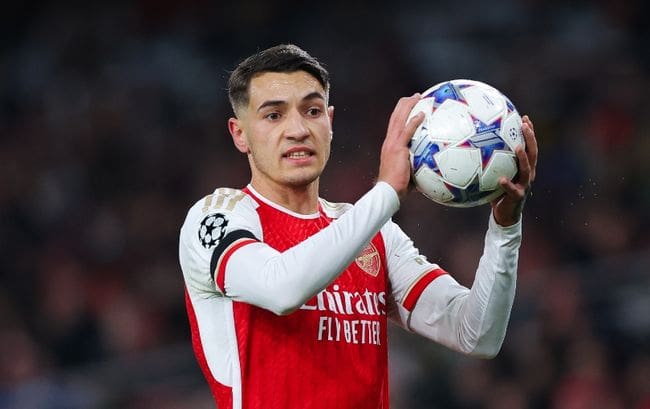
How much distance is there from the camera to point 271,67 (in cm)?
398

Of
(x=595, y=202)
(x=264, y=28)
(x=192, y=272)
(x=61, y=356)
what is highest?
(x=264, y=28)

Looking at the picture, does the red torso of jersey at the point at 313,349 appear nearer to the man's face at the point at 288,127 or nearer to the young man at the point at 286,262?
the young man at the point at 286,262

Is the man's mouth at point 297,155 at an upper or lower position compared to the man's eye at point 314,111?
lower

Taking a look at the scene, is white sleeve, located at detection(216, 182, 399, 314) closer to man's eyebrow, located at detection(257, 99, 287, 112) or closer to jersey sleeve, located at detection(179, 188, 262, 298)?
jersey sleeve, located at detection(179, 188, 262, 298)

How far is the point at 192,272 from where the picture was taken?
385 cm

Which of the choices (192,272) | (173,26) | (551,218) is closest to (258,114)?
(192,272)

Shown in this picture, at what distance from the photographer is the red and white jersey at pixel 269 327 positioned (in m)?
3.74

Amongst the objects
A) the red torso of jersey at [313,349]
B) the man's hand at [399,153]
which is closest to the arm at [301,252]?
the man's hand at [399,153]

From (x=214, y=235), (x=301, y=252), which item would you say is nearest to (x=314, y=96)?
(x=214, y=235)

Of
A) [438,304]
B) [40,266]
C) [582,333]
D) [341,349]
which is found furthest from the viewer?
[40,266]

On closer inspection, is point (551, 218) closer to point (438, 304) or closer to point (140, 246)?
point (140, 246)

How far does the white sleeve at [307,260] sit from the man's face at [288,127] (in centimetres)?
44

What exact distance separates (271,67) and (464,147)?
82 centimetres

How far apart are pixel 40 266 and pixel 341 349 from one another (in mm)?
6767
